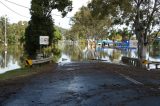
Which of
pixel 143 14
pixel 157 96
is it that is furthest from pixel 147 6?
pixel 157 96

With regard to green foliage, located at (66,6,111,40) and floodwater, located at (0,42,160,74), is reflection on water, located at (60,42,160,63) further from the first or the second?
green foliage, located at (66,6,111,40)

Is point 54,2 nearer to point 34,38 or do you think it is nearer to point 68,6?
point 68,6

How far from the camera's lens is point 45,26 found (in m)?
54.8

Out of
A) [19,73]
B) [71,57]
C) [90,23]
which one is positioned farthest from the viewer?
[90,23]

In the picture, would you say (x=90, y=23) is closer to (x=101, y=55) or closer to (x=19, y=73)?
(x=101, y=55)

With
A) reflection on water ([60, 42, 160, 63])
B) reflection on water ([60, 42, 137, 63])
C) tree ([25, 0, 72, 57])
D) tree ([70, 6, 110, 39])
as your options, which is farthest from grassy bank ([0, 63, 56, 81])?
tree ([70, 6, 110, 39])

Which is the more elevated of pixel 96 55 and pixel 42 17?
pixel 42 17

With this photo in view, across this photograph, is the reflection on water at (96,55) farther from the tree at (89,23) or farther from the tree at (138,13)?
the tree at (138,13)

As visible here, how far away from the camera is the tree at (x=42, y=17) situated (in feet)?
176

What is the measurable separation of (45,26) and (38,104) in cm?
4370

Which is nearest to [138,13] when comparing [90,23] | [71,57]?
[71,57]

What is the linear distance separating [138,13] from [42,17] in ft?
52.8

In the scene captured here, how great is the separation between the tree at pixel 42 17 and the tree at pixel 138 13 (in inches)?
354

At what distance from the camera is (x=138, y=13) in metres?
43.1
